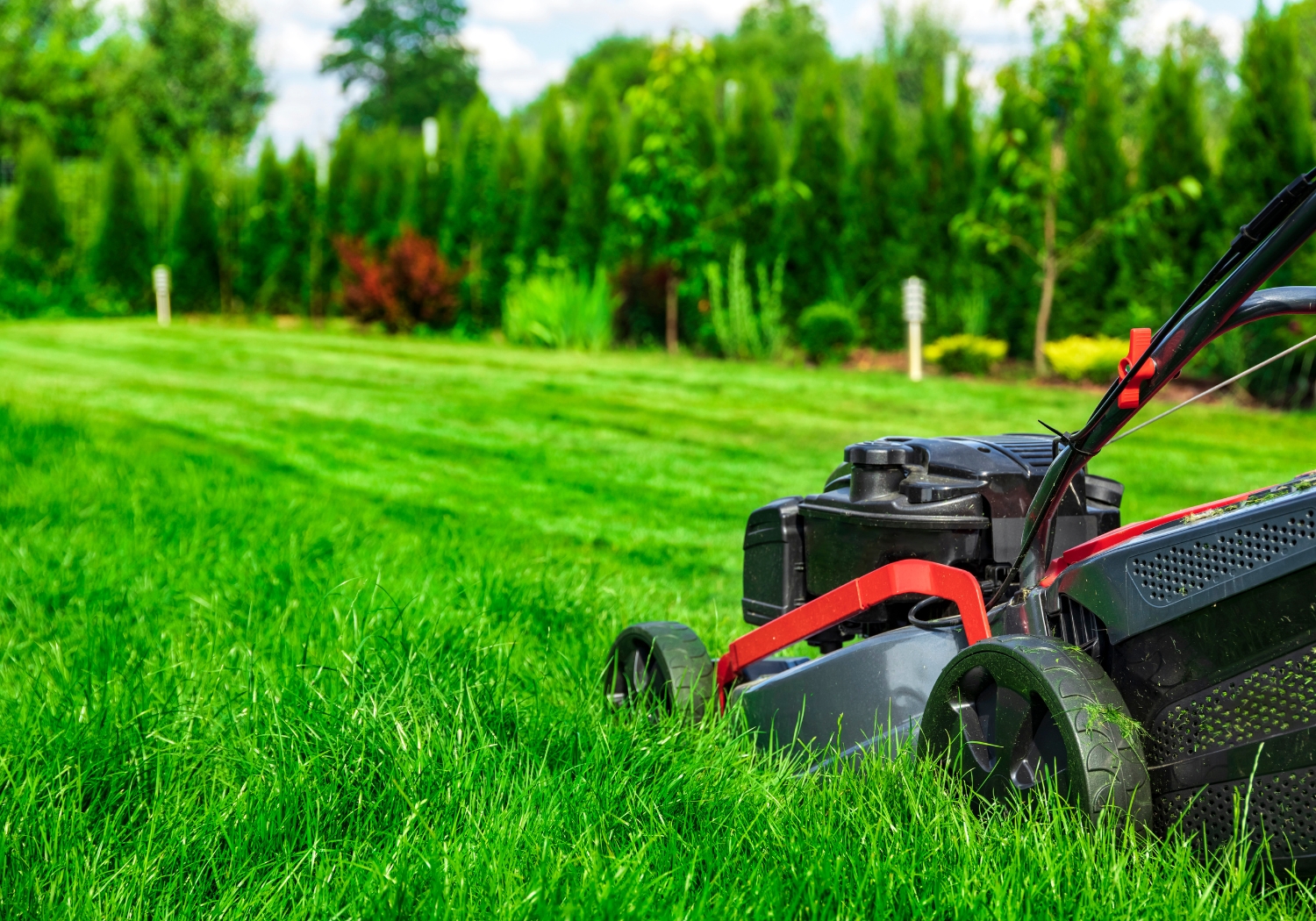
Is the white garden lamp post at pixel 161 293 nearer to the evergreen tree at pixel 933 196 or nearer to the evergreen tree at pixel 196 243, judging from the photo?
the evergreen tree at pixel 196 243

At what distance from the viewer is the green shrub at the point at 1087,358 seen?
9391 millimetres

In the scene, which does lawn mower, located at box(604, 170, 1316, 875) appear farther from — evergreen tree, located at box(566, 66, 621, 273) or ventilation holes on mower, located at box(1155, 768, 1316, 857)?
evergreen tree, located at box(566, 66, 621, 273)

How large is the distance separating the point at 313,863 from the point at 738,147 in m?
12.0

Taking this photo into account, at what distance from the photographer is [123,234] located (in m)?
18.7

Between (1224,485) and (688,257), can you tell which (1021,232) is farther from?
(1224,485)

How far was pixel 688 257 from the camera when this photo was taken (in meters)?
12.5

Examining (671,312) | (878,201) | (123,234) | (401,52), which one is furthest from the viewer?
(401,52)

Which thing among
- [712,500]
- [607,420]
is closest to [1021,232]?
[607,420]

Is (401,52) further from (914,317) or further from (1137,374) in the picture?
(1137,374)

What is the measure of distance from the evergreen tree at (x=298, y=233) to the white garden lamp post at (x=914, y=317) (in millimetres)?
10215

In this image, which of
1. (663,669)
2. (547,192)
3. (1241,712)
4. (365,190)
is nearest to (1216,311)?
(1241,712)

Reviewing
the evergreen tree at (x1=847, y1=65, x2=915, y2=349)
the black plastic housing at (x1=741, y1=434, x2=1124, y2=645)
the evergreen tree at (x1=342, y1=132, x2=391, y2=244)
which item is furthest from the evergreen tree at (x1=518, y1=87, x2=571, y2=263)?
the black plastic housing at (x1=741, y1=434, x2=1124, y2=645)

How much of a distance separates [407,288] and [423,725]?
1334cm

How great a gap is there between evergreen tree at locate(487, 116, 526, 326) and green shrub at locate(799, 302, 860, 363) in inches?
199
